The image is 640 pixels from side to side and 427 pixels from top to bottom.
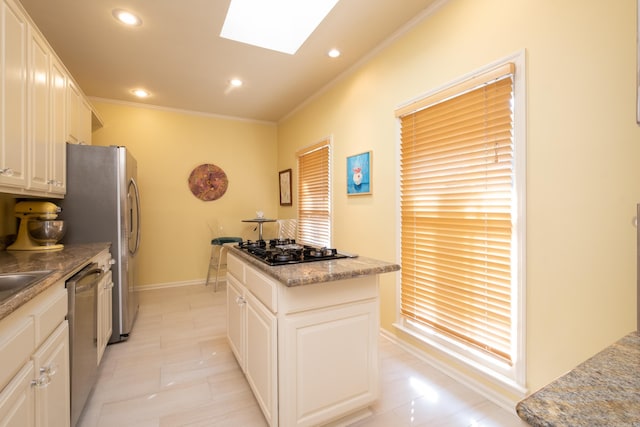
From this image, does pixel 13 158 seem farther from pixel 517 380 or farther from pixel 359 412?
pixel 517 380

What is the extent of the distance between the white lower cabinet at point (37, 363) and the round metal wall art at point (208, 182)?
3.32m

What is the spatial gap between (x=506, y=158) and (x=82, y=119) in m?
3.73

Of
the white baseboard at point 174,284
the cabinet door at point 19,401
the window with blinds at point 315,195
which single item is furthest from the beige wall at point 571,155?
the white baseboard at point 174,284

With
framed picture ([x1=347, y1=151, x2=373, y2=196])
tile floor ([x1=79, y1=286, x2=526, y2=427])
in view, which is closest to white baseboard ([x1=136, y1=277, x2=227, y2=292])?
tile floor ([x1=79, y1=286, x2=526, y2=427])

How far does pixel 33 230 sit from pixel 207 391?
1.72 m

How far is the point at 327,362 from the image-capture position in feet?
5.01

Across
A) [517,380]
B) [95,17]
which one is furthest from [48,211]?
[517,380]

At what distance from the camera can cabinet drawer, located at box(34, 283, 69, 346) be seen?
1194 millimetres

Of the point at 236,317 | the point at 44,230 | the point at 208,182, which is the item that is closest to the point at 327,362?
the point at 236,317

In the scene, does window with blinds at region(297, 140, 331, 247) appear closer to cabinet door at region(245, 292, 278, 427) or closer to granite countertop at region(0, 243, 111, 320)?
cabinet door at region(245, 292, 278, 427)

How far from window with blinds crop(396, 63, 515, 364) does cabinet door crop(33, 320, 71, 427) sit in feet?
7.35

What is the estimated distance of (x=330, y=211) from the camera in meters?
3.65

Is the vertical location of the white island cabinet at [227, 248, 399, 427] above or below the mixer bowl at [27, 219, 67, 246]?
below

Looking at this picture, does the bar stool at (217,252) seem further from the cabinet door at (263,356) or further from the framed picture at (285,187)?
the cabinet door at (263,356)
